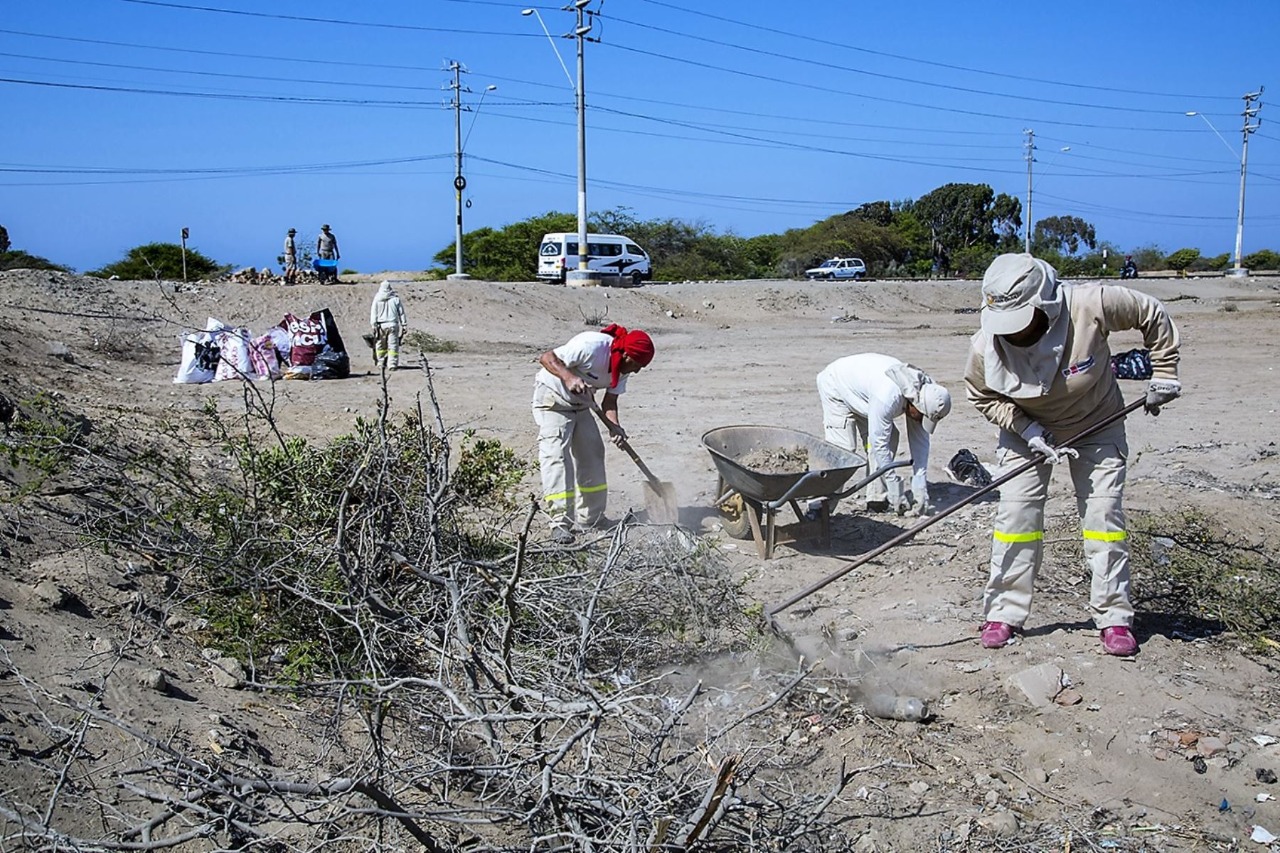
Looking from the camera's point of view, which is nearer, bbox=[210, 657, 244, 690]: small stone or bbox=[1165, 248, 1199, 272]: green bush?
bbox=[210, 657, 244, 690]: small stone

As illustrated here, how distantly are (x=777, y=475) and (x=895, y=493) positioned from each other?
1559 mm

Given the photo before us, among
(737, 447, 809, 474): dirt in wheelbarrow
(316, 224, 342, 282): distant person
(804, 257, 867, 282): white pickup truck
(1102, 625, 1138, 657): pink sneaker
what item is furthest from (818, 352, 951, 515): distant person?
(804, 257, 867, 282): white pickup truck

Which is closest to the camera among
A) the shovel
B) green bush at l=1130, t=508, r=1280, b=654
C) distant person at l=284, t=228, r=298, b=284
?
green bush at l=1130, t=508, r=1280, b=654

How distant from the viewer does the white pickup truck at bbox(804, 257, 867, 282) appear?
128 feet

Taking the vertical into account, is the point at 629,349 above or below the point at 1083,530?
above

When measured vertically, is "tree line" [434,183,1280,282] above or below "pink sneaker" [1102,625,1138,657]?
above

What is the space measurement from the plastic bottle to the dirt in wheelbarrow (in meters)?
2.15

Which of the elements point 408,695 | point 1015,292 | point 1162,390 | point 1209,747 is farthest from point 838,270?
point 408,695

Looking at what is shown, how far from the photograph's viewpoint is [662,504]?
6.81 metres

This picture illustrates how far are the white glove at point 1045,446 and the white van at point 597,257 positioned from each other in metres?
25.1

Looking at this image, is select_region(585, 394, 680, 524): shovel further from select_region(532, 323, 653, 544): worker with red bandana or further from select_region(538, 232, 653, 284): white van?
select_region(538, 232, 653, 284): white van

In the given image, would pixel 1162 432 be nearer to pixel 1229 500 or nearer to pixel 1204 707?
pixel 1229 500

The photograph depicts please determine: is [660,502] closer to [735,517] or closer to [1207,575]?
[735,517]

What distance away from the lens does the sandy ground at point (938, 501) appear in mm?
3709
